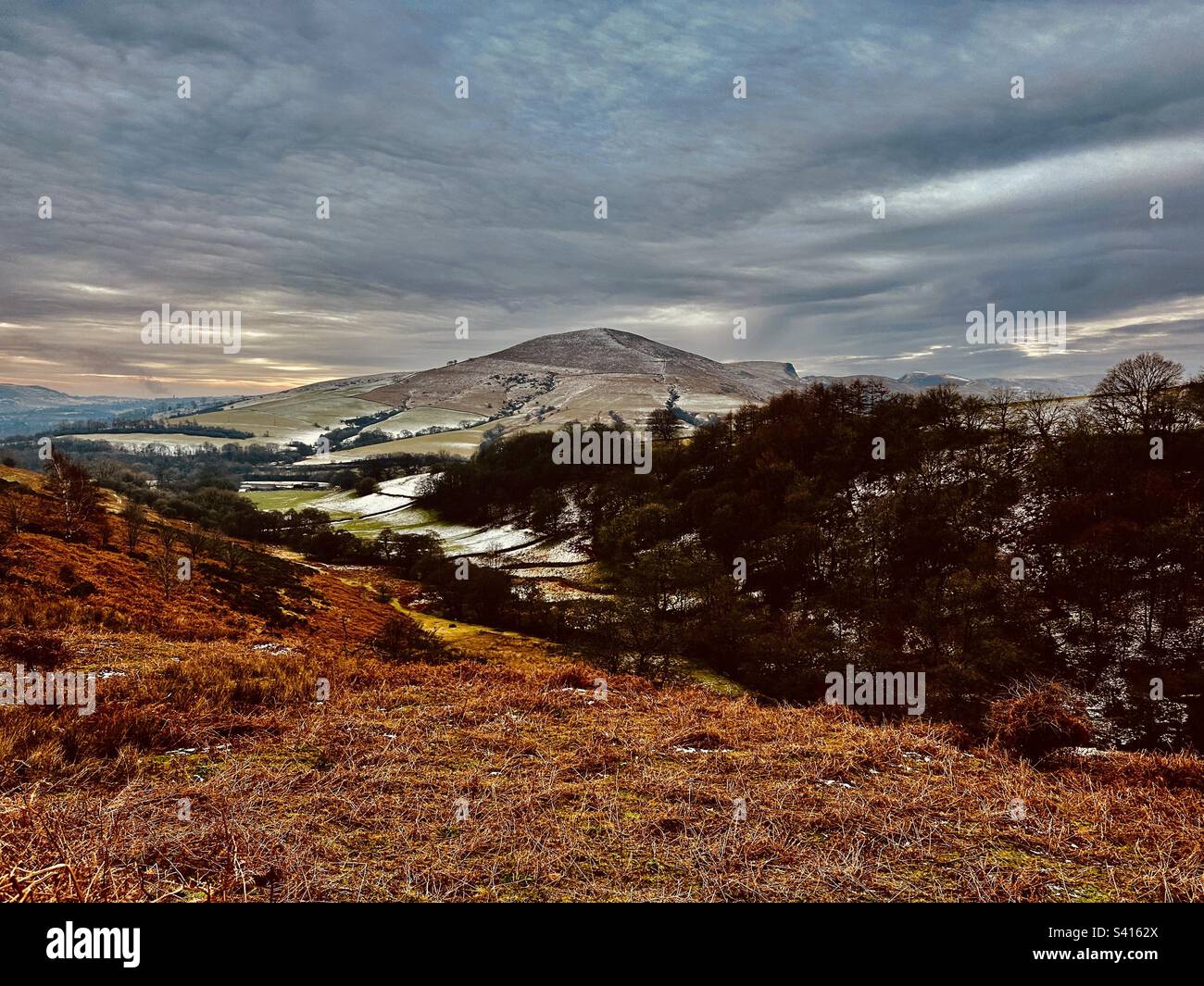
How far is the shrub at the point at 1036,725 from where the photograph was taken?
332 inches

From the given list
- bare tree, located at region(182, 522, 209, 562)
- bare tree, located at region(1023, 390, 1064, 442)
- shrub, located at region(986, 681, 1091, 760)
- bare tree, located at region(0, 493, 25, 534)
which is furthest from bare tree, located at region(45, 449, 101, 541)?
bare tree, located at region(1023, 390, 1064, 442)

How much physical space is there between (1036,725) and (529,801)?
7.43m

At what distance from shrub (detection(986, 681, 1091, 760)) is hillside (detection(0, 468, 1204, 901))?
16.2 inches

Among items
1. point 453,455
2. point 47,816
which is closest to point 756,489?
point 47,816

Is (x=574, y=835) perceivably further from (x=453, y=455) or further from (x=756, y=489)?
(x=453, y=455)

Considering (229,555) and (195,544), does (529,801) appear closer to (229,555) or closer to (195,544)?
(195,544)

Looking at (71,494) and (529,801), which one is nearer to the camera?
(529,801)

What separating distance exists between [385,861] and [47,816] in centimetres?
286

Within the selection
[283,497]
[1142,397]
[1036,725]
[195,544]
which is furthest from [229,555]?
[283,497]

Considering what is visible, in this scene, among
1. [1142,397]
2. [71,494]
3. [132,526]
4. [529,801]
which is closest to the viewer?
[529,801]

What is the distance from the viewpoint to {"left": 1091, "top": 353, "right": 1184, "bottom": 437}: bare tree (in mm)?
56188

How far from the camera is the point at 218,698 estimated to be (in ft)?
29.6

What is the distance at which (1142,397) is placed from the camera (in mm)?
58125
